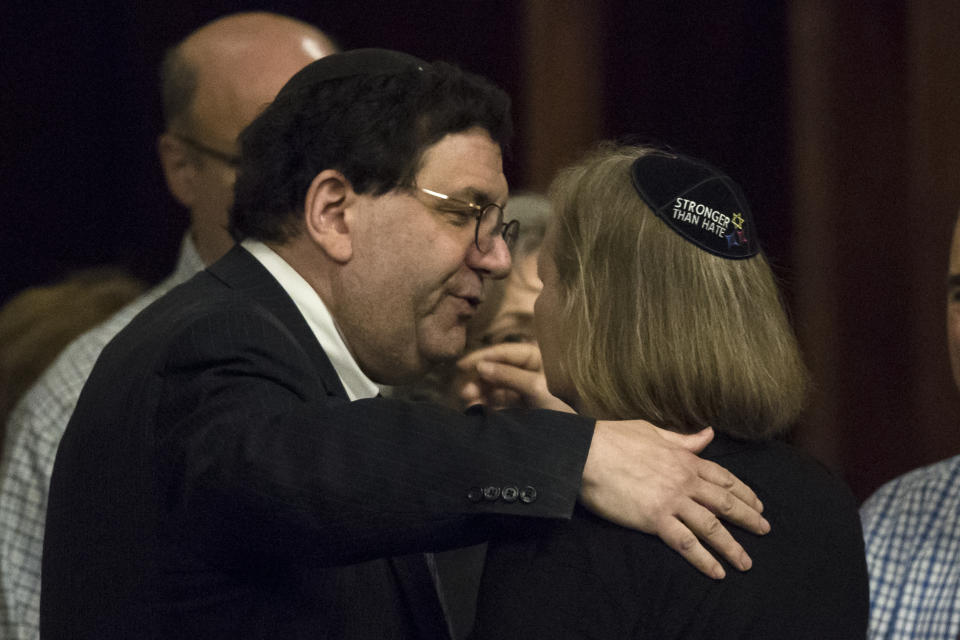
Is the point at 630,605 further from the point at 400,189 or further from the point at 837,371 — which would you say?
the point at 837,371

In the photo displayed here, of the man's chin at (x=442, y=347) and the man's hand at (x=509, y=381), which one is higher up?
the man's chin at (x=442, y=347)

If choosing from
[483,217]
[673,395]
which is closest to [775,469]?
[673,395]

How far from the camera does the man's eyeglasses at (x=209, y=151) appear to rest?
274 centimetres

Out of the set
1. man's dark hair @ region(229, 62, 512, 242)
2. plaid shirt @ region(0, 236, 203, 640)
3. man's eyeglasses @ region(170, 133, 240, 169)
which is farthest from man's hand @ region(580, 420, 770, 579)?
man's eyeglasses @ region(170, 133, 240, 169)

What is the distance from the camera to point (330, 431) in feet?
4.43

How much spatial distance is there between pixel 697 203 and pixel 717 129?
2092 mm

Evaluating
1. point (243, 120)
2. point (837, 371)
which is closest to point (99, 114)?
point (243, 120)

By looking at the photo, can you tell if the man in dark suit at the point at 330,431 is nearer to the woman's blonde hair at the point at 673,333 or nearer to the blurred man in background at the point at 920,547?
the woman's blonde hair at the point at 673,333

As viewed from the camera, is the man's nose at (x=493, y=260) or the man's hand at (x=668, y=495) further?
the man's nose at (x=493, y=260)

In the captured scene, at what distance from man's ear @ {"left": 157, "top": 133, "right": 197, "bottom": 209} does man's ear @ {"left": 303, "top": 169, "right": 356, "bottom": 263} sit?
0.97 meters

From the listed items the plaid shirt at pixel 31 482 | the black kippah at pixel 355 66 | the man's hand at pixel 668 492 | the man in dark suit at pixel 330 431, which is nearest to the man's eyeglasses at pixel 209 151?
the plaid shirt at pixel 31 482

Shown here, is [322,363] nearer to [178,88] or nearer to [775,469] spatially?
[775,469]

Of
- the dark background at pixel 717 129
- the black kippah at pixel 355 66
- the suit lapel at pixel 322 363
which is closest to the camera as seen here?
the suit lapel at pixel 322 363

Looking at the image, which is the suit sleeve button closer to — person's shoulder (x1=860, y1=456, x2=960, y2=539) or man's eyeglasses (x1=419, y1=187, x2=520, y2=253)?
man's eyeglasses (x1=419, y1=187, x2=520, y2=253)
